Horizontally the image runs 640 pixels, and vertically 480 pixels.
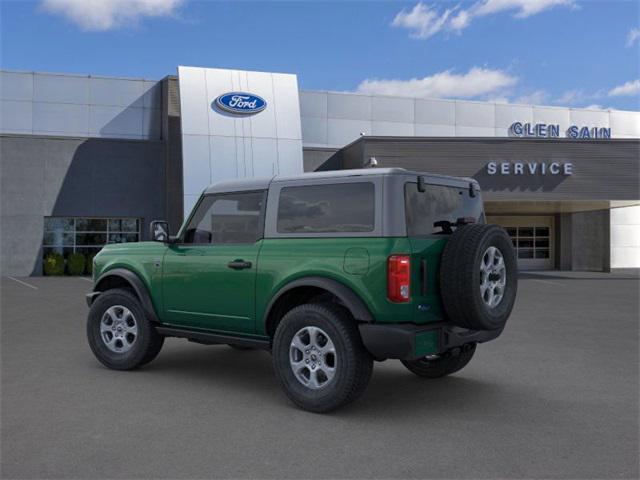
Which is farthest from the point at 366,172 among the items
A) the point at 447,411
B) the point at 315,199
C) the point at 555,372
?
the point at 555,372

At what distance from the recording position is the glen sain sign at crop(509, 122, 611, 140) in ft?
108

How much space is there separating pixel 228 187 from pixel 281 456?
298 cm

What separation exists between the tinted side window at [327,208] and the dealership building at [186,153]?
623 inches

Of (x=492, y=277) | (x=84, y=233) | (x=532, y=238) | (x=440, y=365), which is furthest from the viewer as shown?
(x=532, y=238)

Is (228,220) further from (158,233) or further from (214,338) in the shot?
(214,338)

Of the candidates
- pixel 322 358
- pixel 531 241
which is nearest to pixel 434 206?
pixel 322 358

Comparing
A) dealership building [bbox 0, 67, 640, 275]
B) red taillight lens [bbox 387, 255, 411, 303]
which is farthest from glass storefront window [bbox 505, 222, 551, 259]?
red taillight lens [bbox 387, 255, 411, 303]

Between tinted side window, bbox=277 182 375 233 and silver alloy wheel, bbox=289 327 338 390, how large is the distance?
915 mm

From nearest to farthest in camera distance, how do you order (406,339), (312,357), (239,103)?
(406,339) < (312,357) < (239,103)

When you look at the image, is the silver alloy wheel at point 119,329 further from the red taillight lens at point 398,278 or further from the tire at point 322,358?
the red taillight lens at point 398,278

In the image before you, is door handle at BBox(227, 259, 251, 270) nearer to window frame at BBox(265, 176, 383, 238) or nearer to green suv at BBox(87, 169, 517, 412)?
green suv at BBox(87, 169, 517, 412)

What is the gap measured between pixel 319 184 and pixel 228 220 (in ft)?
3.77

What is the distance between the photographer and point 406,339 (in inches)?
185

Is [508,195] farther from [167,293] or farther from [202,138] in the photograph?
[167,293]
